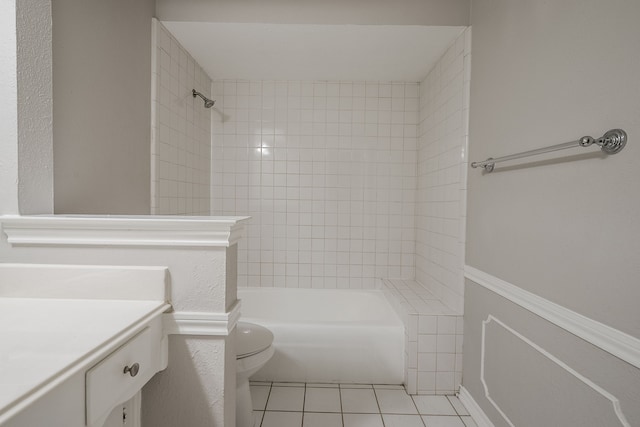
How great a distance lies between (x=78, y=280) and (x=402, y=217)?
88.8 inches

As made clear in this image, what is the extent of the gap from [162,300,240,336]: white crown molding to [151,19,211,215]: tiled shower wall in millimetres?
1139

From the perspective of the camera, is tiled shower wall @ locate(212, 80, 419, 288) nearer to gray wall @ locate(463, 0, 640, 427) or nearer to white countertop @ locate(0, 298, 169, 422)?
gray wall @ locate(463, 0, 640, 427)

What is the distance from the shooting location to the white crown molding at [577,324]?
0.81m

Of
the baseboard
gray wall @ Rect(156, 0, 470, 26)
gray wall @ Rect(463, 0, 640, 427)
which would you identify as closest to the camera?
gray wall @ Rect(463, 0, 640, 427)

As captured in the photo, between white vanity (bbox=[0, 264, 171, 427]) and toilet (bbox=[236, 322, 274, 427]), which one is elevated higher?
white vanity (bbox=[0, 264, 171, 427])

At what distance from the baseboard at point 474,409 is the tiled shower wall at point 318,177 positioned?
1.04 metres

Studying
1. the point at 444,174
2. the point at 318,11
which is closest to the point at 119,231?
the point at 318,11

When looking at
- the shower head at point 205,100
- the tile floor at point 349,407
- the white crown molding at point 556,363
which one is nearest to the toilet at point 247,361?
the tile floor at point 349,407

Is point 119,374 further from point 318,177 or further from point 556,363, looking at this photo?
point 318,177

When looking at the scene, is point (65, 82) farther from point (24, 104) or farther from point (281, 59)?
point (281, 59)

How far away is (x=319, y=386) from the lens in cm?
190

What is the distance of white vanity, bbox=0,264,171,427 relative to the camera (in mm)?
516

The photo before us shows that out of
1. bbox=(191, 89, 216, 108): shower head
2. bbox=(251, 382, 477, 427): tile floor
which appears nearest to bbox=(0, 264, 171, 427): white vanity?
bbox=(251, 382, 477, 427): tile floor

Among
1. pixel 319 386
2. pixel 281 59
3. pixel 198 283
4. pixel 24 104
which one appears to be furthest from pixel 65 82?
pixel 319 386
